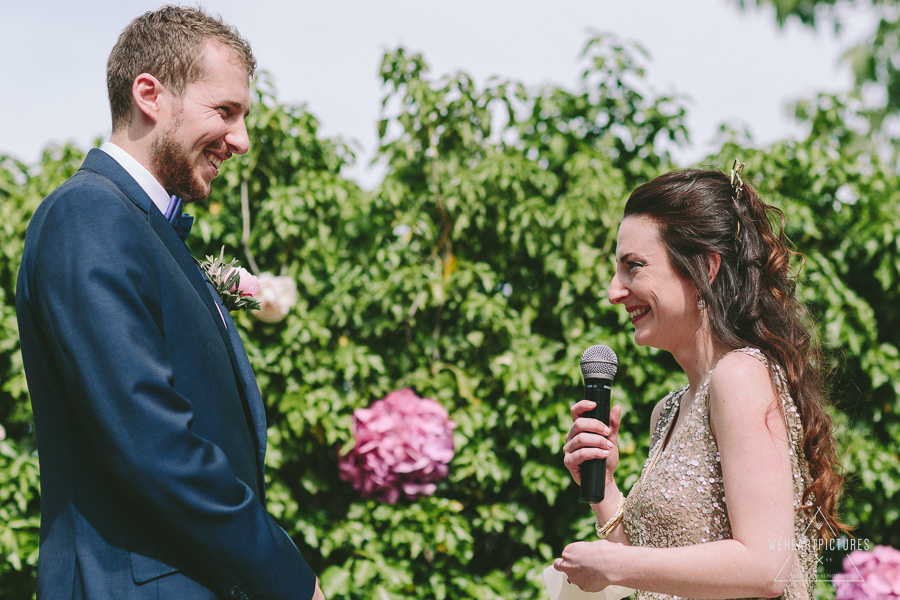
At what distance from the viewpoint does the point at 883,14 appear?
12773 mm

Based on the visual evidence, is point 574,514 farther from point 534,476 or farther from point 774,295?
point 774,295

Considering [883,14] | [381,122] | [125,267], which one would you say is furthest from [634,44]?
[883,14]

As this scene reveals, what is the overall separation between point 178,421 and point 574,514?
2.57 meters

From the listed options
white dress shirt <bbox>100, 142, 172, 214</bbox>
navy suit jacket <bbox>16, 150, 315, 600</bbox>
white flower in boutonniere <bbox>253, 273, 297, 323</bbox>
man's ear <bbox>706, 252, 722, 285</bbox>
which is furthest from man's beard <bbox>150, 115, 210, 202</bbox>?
white flower in boutonniere <bbox>253, 273, 297, 323</bbox>

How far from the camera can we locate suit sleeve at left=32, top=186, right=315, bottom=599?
55.6 inches

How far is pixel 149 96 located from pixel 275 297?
6.43ft

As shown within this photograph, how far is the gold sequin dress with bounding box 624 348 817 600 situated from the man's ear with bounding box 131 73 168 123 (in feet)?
4.93

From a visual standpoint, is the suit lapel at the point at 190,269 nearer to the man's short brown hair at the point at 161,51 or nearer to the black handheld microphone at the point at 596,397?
the man's short brown hair at the point at 161,51

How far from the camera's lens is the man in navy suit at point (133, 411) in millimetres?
1420

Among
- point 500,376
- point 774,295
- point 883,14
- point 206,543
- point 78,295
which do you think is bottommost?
→ point 206,543

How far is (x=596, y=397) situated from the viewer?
204 cm

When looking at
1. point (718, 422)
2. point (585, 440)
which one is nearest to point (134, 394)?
point (585, 440)

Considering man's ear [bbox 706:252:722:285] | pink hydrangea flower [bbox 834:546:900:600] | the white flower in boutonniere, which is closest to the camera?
man's ear [bbox 706:252:722:285]

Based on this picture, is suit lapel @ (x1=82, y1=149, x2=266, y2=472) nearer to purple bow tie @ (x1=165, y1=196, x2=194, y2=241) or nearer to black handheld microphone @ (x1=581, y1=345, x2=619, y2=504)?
purple bow tie @ (x1=165, y1=196, x2=194, y2=241)
